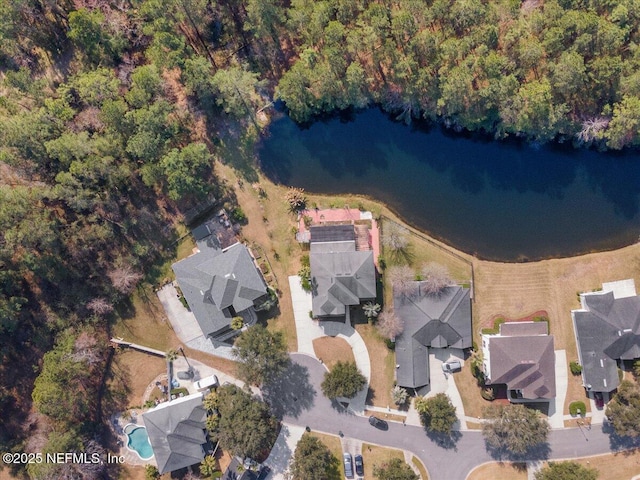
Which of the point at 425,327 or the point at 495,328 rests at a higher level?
the point at 495,328

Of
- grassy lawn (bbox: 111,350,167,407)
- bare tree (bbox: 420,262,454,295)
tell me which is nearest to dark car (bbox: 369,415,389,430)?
bare tree (bbox: 420,262,454,295)

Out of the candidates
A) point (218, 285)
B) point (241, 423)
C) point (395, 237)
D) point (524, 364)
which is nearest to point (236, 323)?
point (218, 285)

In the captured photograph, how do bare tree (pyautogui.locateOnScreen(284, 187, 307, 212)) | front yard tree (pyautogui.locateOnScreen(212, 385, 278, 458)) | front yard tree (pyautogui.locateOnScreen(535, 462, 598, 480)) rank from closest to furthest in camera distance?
front yard tree (pyautogui.locateOnScreen(212, 385, 278, 458)) → front yard tree (pyautogui.locateOnScreen(535, 462, 598, 480)) → bare tree (pyautogui.locateOnScreen(284, 187, 307, 212))

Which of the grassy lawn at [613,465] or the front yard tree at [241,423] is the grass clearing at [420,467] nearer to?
the front yard tree at [241,423]

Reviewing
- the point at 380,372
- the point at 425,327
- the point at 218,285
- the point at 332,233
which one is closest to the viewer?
the point at 218,285

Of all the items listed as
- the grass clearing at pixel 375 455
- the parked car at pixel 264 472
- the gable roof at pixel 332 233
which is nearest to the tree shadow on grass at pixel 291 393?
the parked car at pixel 264 472

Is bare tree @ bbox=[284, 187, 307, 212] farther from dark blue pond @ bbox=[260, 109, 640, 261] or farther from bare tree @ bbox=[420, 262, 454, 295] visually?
bare tree @ bbox=[420, 262, 454, 295]

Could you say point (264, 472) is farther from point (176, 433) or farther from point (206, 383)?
point (206, 383)
